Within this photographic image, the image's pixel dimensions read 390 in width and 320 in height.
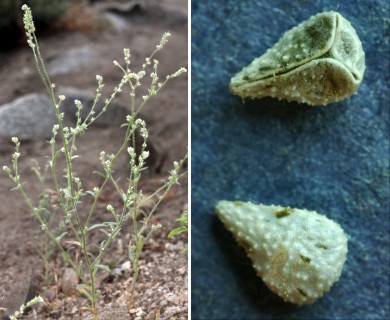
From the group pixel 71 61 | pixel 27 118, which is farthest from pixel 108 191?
pixel 71 61

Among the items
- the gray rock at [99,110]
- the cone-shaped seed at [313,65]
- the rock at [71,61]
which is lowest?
the rock at [71,61]

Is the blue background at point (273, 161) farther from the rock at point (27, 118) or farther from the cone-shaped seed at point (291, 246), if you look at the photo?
the rock at point (27, 118)

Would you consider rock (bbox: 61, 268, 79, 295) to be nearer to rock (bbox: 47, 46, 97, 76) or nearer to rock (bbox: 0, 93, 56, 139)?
rock (bbox: 0, 93, 56, 139)

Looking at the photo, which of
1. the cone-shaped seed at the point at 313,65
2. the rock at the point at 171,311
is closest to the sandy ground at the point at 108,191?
the rock at the point at 171,311

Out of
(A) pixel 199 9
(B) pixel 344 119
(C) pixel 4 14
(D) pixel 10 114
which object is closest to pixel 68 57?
(C) pixel 4 14

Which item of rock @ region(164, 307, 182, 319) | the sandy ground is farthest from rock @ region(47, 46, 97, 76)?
rock @ region(164, 307, 182, 319)

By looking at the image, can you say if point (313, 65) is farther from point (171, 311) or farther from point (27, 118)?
point (27, 118)
